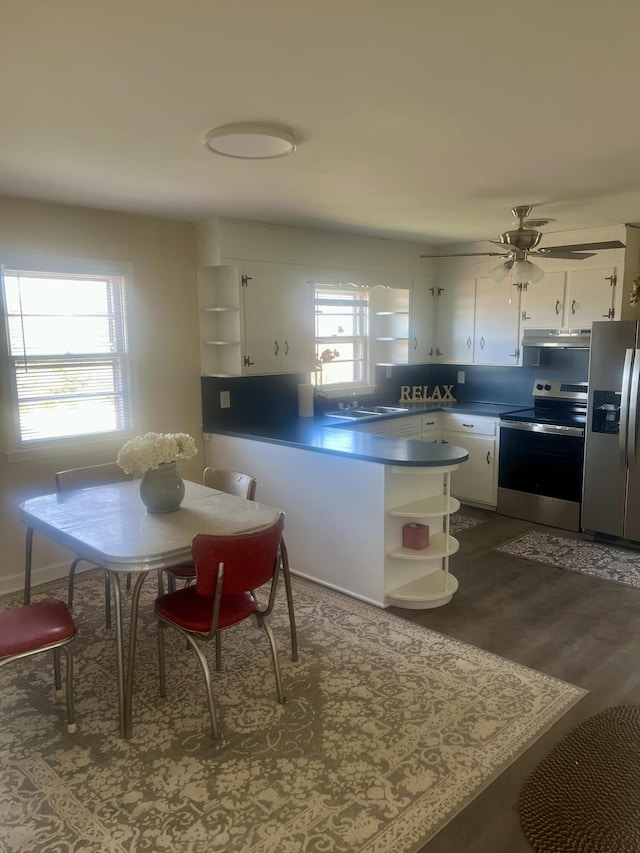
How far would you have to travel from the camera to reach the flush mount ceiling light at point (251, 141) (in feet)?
7.82

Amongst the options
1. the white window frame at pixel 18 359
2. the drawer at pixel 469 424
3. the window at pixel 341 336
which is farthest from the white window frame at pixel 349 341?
the white window frame at pixel 18 359

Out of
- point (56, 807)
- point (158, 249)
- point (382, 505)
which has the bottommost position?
point (56, 807)

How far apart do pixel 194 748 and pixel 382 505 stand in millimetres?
1626

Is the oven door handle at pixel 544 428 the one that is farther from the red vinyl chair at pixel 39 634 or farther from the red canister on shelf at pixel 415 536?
the red vinyl chair at pixel 39 634

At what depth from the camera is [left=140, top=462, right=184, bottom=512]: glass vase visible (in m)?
2.91

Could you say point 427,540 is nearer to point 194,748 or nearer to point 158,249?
point 194,748

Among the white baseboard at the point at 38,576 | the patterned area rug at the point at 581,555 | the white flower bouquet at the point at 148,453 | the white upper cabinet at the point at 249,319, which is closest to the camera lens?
the white flower bouquet at the point at 148,453

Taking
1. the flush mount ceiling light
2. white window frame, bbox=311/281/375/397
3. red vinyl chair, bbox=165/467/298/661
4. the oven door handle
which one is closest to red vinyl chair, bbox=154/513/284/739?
red vinyl chair, bbox=165/467/298/661

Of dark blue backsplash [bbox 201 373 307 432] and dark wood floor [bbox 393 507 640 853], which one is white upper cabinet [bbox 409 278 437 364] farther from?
dark wood floor [bbox 393 507 640 853]

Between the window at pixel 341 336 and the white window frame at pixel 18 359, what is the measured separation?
1.70 meters

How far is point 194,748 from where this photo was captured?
2.37m

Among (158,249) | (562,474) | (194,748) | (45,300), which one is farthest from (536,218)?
(194,748)

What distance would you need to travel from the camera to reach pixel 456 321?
6016 mm

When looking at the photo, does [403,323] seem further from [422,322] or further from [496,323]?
[496,323]
